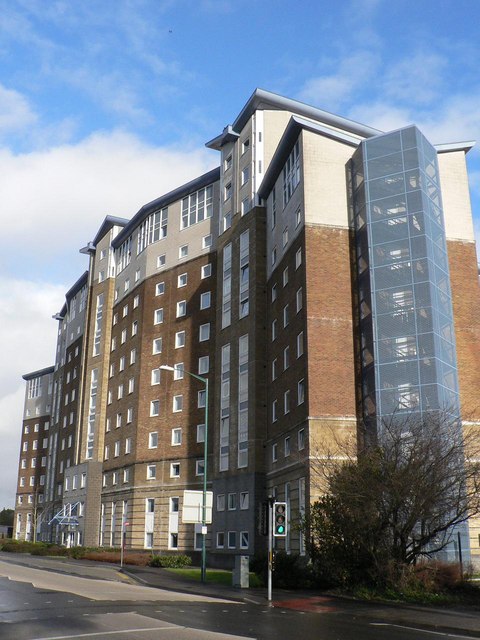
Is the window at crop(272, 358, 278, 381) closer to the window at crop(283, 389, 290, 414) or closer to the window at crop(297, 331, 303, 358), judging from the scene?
the window at crop(283, 389, 290, 414)

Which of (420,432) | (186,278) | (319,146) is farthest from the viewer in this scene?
(186,278)

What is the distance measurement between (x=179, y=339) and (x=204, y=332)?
113 inches

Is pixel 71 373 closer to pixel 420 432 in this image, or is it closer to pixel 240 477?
pixel 240 477

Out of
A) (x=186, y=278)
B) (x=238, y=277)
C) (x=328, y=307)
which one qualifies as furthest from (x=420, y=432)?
(x=186, y=278)

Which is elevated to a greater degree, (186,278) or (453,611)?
(186,278)

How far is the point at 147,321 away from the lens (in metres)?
62.4

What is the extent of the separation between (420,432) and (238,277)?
28554mm

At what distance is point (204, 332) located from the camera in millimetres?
58031

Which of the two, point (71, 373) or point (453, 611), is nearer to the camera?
point (453, 611)

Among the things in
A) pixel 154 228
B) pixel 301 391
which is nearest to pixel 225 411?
pixel 301 391

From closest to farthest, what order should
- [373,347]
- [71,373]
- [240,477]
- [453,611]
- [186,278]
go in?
[453,611] → [373,347] → [240,477] → [186,278] → [71,373]

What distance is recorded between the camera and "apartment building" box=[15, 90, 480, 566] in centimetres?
3838

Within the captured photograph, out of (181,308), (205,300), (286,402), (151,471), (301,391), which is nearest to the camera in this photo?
(301,391)

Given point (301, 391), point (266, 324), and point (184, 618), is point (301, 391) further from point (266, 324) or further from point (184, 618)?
point (184, 618)
